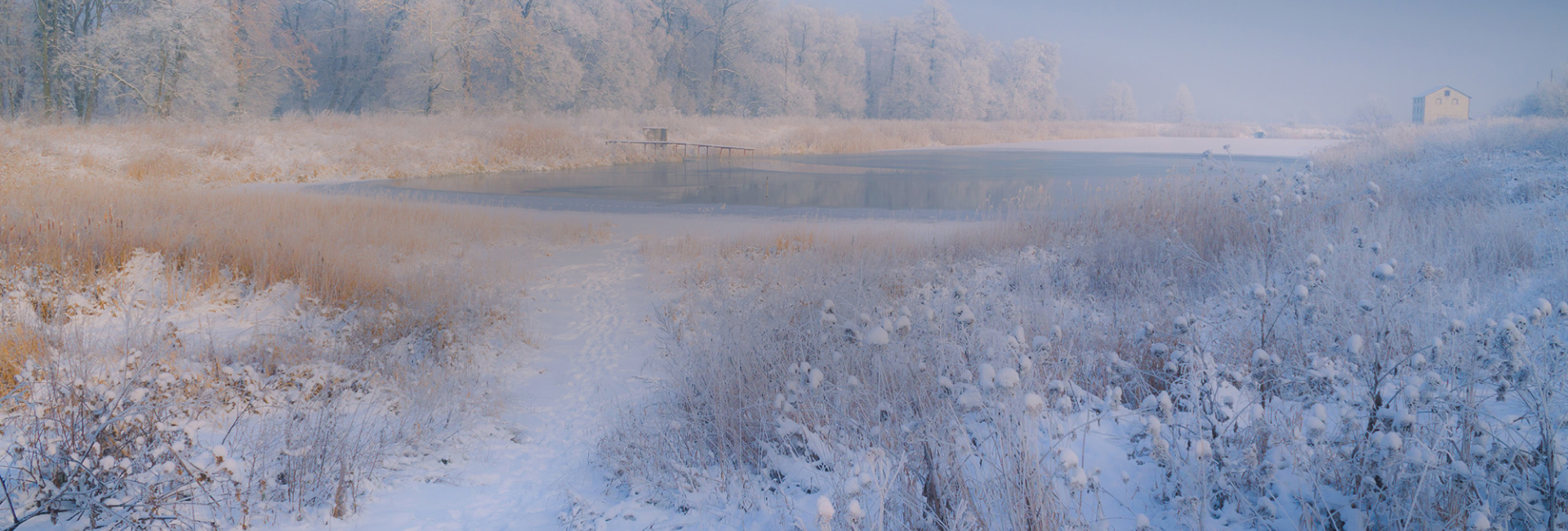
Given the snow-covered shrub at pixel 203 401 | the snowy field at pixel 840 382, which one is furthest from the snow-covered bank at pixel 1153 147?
the snow-covered shrub at pixel 203 401

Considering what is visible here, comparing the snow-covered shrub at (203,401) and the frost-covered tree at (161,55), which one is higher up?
the frost-covered tree at (161,55)

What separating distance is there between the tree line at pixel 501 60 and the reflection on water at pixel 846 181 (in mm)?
11529

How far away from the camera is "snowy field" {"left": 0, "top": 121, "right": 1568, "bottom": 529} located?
244 cm

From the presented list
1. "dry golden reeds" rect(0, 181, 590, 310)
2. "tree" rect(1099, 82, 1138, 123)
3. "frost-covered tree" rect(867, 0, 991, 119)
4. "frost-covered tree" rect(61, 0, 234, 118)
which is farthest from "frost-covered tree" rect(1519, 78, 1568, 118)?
"tree" rect(1099, 82, 1138, 123)

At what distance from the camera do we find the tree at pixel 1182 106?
82500mm

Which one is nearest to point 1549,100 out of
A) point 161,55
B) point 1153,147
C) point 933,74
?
point 1153,147

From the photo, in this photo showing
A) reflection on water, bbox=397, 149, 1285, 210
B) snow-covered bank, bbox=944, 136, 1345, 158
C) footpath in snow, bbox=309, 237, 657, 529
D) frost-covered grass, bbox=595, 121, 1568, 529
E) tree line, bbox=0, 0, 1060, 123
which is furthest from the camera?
snow-covered bank, bbox=944, 136, 1345, 158

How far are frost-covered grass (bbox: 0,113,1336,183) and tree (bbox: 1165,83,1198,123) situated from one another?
182ft

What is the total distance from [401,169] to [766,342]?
63.0 ft

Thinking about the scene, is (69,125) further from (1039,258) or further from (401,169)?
(1039,258)

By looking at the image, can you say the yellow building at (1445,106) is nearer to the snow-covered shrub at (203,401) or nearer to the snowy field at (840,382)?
the snowy field at (840,382)

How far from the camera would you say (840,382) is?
3.61m

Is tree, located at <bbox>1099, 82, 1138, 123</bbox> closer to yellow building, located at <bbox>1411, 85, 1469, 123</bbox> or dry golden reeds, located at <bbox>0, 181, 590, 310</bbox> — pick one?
yellow building, located at <bbox>1411, 85, 1469, 123</bbox>

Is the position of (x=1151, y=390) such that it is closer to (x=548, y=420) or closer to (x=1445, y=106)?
(x=548, y=420)
